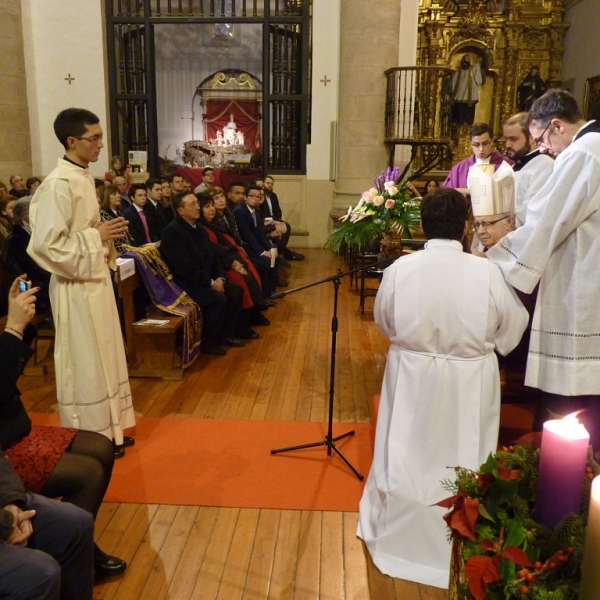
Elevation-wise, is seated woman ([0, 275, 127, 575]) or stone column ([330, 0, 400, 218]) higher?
stone column ([330, 0, 400, 218])

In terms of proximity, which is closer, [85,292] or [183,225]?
[85,292]

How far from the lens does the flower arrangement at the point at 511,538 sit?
1199 mm

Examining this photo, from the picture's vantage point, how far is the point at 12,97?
33.7 feet

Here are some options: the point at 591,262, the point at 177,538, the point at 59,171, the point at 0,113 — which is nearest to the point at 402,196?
the point at 591,262

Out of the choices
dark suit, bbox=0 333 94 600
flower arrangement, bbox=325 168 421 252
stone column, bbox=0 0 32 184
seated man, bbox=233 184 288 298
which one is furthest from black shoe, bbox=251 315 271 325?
stone column, bbox=0 0 32 184

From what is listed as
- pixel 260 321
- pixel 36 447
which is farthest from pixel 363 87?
pixel 36 447

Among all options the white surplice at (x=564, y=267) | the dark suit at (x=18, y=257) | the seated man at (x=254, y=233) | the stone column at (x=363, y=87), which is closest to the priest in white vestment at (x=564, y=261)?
the white surplice at (x=564, y=267)

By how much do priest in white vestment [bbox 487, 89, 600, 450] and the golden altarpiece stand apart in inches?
402

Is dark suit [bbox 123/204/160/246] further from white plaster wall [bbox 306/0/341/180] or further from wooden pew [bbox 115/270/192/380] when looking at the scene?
white plaster wall [bbox 306/0/341/180]

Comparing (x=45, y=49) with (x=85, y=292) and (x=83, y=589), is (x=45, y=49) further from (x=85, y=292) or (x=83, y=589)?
(x=83, y=589)

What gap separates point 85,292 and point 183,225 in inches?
80.7

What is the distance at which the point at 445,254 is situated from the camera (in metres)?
2.42

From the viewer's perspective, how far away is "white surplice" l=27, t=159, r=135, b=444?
3088mm

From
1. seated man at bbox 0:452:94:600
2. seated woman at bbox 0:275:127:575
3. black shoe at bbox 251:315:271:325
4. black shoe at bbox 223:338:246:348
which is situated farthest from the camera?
black shoe at bbox 251:315:271:325
